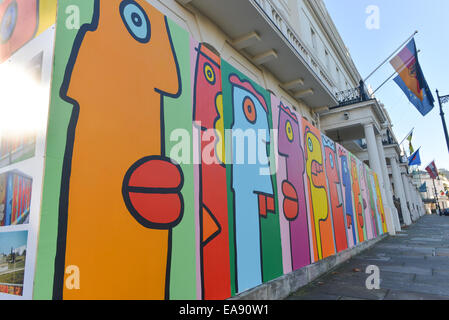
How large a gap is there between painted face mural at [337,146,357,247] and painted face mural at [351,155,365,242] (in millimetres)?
435

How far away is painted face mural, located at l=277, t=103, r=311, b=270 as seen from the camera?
3.79m

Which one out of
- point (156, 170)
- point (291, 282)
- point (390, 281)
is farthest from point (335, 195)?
point (156, 170)

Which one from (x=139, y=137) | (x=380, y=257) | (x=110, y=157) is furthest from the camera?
(x=380, y=257)

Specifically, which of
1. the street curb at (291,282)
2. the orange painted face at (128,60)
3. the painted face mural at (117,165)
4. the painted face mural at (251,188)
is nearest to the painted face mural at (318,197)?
the street curb at (291,282)

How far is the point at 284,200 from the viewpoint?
3.80m

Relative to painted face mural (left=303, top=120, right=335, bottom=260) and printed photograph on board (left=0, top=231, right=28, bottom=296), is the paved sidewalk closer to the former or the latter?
painted face mural (left=303, top=120, right=335, bottom=260)

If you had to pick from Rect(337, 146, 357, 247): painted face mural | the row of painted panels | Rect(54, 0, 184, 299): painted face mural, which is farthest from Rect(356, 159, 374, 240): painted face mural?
Rect(54, 0, 184, 299): painted face mural

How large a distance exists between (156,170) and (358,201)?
7231 mm

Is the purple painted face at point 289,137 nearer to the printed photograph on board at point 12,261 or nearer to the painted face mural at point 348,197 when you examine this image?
the painted face mural at point 348,197
